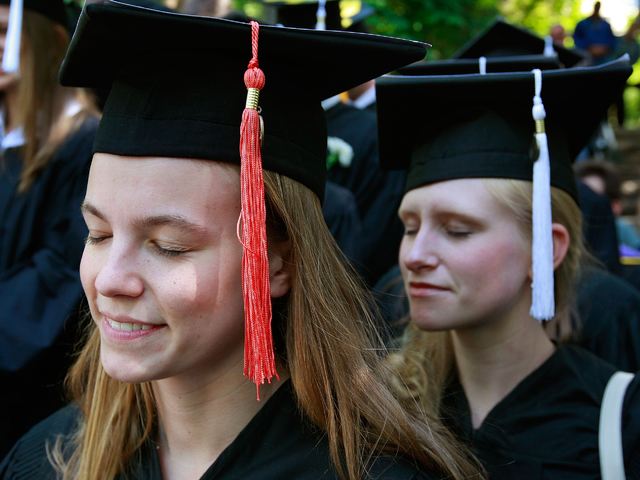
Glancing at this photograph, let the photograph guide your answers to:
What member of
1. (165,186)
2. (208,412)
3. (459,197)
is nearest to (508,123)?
(459,197)

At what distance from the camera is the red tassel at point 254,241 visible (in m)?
1.54

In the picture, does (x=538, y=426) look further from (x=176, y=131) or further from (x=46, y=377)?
(x=46, y=377)

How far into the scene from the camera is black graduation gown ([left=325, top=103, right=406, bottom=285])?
4.02m

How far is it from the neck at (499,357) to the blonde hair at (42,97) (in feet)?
7.09

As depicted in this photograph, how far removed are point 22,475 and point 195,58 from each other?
1.52 m

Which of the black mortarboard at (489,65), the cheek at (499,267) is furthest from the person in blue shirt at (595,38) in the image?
the cheek at (499,267)

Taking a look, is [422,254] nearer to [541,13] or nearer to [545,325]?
[545,325]

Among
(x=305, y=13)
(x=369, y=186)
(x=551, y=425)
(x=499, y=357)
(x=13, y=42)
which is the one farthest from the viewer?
(x=305, y=13)

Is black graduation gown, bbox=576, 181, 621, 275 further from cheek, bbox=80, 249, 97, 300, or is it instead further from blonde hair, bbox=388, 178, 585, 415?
cheek, bbox=80, 249, 97, 300

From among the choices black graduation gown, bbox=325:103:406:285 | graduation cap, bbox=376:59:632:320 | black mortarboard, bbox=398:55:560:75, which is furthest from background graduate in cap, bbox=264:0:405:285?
graduation cap, bbox=376:59:632:320

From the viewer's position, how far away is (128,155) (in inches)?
63.9

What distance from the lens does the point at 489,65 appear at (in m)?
2.91

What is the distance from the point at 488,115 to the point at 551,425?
4.11 ft

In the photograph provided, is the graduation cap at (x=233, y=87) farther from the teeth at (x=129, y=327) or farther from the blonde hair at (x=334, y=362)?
the teeth at (x=129, y=327)
